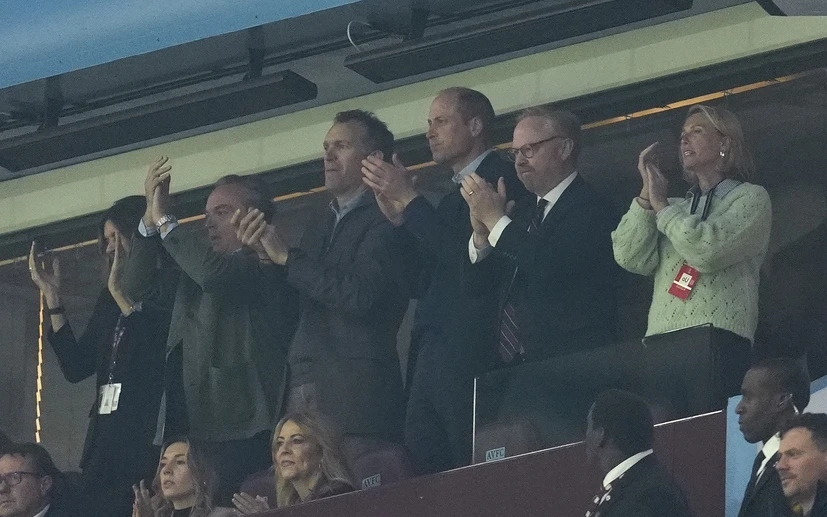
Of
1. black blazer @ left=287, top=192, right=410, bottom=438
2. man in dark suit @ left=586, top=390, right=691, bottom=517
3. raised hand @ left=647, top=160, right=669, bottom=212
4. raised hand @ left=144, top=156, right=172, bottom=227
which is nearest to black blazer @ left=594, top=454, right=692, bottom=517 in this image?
man in dark suit @ left=586, top=390, right=691, bottom=517

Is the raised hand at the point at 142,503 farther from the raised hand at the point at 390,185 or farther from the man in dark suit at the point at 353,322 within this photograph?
the raised hand at the point at 390,185

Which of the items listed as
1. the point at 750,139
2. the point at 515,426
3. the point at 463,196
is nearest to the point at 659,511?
the point at 515,426

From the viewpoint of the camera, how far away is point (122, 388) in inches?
277

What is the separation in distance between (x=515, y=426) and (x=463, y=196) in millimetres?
760

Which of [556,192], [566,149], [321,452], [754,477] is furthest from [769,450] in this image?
[321,452]

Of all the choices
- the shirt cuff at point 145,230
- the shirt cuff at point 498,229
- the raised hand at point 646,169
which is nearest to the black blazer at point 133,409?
the shirt cuff at point 145,230

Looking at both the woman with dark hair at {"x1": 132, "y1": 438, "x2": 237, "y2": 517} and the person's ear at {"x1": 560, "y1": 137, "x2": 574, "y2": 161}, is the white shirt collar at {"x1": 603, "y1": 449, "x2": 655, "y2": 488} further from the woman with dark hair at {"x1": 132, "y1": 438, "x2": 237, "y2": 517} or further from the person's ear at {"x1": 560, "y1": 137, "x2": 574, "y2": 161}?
the woman with dark hair at {"x1": 132, "y1": 438, "x2": 237, "y2": 517}

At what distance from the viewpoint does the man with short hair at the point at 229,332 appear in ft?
21.5

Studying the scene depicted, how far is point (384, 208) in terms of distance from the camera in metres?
6.26

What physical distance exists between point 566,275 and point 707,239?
0.51 meters

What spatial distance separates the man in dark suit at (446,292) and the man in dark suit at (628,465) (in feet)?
3.39

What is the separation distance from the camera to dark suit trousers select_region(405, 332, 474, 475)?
19.3ft

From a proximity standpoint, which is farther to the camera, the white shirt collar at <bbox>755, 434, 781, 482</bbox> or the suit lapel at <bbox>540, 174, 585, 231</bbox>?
the suit lapel at <bbox>540, 174, 585, 231</bbox>

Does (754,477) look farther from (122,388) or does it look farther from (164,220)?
(122,388)
